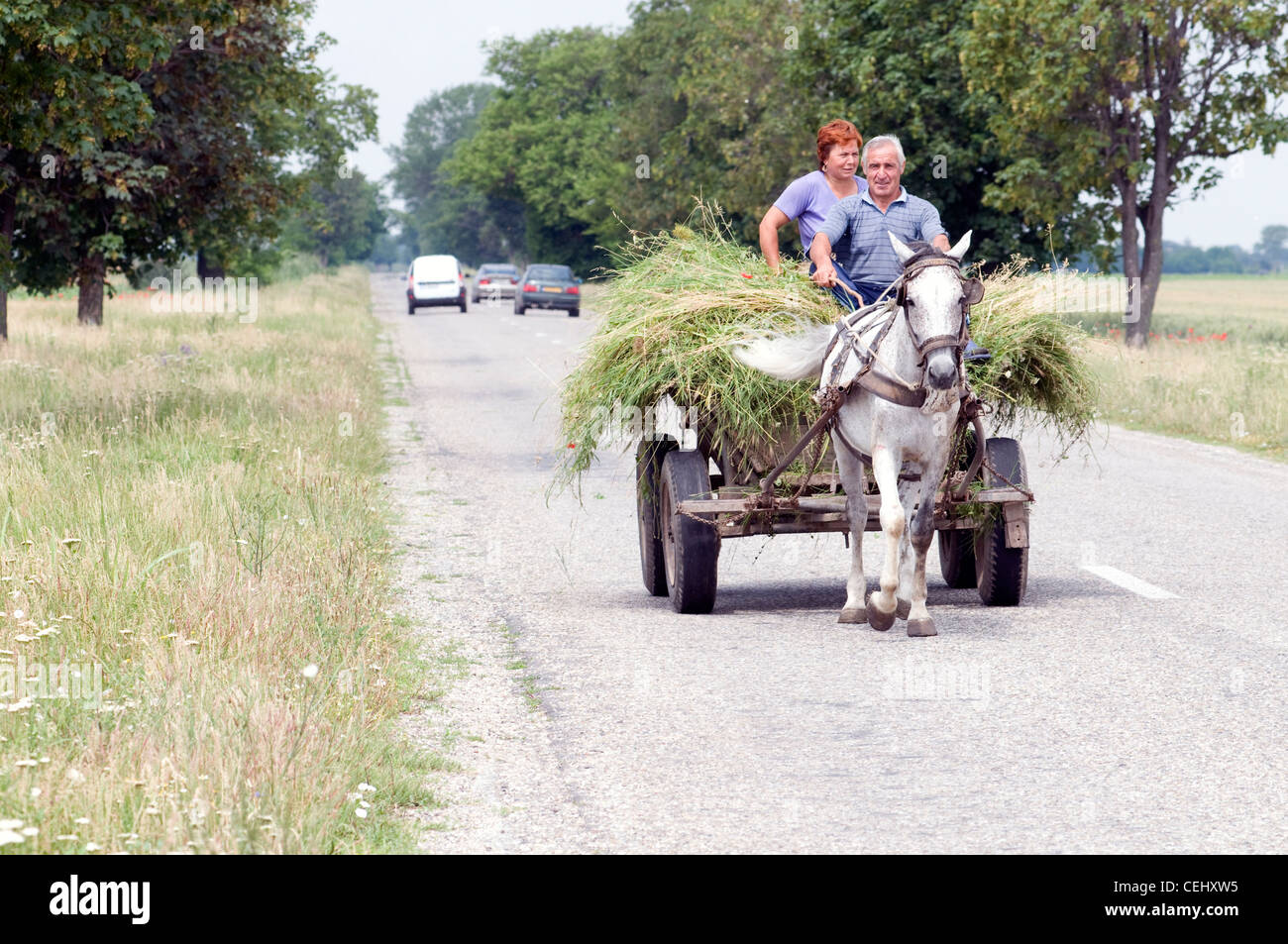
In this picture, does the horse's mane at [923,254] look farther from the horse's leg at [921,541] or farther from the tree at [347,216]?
the tree at [347,216]

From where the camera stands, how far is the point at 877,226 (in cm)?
893

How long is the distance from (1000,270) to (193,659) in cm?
519

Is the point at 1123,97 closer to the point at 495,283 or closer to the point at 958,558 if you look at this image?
the point at 958,558

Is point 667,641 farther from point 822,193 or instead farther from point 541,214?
point 541,214

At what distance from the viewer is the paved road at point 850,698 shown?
543 centimetres

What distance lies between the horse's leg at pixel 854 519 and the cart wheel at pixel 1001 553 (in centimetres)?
73

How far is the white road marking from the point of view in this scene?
955 centimetres

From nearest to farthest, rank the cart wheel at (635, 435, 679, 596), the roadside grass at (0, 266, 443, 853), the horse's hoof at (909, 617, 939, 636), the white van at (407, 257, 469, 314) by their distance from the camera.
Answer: the roadside grass at (0, 266, 443, 853) → the horse's hoof at (909, 617, 939, 636) → the cart wheel at (635, 435, 679, 596) → the white van at (407, 257, 469, 314)

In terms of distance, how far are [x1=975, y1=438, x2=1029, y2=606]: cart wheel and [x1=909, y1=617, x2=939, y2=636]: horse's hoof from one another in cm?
85

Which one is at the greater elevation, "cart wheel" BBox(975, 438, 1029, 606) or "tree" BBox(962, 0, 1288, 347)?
"tree" BBox(962, 0, 1288, 347)

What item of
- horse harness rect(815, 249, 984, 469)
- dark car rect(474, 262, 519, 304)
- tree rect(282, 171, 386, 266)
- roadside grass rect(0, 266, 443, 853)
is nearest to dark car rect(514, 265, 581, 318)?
dark car rect(474, 262, 519, 304)

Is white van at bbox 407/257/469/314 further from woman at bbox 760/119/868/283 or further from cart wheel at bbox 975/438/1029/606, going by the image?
cart wheel at bbox 975/438/1029/606

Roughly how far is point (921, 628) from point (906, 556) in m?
0.40

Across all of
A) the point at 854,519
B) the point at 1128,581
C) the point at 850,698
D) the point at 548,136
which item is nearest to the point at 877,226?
the point at 854,519
